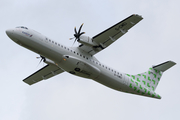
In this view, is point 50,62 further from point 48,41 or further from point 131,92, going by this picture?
point 131,92

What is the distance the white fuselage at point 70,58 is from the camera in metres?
22.7

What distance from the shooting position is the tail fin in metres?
29.2

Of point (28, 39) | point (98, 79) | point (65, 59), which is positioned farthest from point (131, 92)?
point (28, 39)

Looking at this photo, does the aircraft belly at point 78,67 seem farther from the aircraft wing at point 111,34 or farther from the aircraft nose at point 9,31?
the aircraft nose at point 9,31

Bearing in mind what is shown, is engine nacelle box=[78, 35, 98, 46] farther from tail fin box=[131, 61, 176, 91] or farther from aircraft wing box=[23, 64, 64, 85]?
tail fin box=[131, 61, 176, 91]

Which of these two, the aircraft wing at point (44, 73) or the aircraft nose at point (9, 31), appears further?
the aircraft wing at point (44, 73)

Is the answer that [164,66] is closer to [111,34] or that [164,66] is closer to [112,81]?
[112,81]

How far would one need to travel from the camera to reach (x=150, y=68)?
31.2m

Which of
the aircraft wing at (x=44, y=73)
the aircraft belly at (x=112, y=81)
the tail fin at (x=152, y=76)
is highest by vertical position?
the tail fin at (x=152, y=76)

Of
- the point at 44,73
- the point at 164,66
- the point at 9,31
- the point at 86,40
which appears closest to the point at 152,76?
the point at 164,66

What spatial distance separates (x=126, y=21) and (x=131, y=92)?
26.4 feet

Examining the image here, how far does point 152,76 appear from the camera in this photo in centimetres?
3069

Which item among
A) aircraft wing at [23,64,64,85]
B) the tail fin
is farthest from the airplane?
the tail fin

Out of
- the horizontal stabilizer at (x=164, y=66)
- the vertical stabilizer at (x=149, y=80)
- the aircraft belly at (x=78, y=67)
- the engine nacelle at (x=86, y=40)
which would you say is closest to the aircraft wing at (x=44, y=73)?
the aircraft belly at (x=78, y=67)
